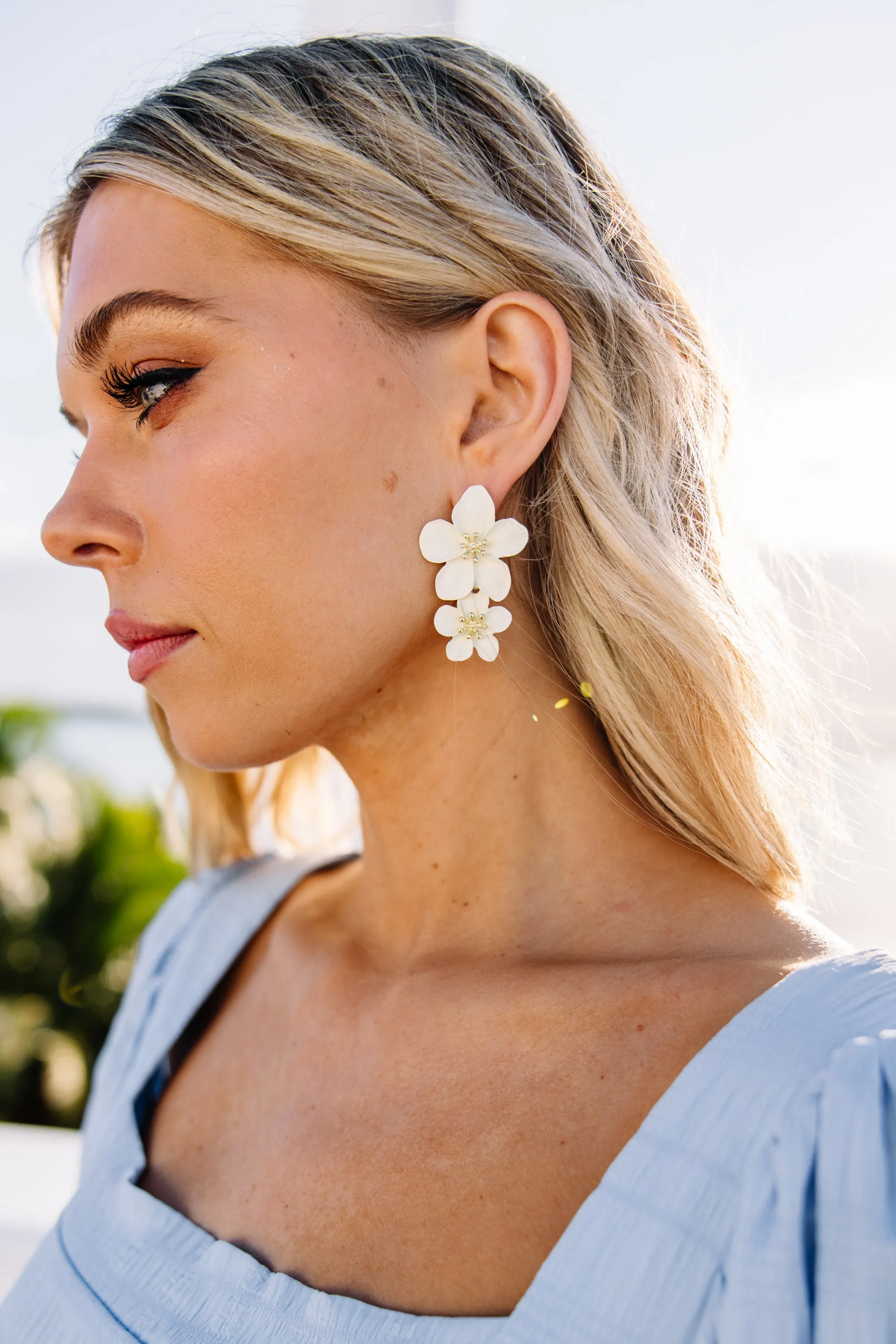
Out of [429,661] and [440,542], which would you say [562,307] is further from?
[429,661]

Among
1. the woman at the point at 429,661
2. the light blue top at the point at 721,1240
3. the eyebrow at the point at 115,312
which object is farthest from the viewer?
the eyebrow at the point at 115,312

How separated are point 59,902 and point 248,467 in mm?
5382

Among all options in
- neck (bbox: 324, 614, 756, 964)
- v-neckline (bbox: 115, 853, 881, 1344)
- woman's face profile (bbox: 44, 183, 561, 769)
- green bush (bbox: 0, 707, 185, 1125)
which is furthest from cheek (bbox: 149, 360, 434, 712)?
green bush (bbox: 0, 707, 185, 1125)

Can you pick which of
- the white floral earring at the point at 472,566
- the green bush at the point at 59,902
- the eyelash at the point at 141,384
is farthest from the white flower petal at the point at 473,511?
the green bush at the point at 59,902

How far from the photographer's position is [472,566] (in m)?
1.33

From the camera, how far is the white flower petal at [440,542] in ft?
4.30

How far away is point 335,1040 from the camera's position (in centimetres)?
149

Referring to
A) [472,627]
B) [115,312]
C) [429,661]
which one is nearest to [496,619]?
[472,627]

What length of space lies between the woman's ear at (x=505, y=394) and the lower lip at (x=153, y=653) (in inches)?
17.8

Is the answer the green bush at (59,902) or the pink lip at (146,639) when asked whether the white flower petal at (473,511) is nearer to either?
the pink lip at (146,639)

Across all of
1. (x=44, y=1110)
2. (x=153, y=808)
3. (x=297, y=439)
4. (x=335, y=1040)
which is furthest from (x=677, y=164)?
(x=44, y=1110)

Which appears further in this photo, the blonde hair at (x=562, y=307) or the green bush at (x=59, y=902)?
the green bush at (x=59, y=902)

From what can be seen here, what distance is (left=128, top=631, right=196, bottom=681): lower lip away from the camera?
4.45 ft

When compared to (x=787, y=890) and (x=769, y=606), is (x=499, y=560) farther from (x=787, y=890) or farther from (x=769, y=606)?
(x=787, y=890)
